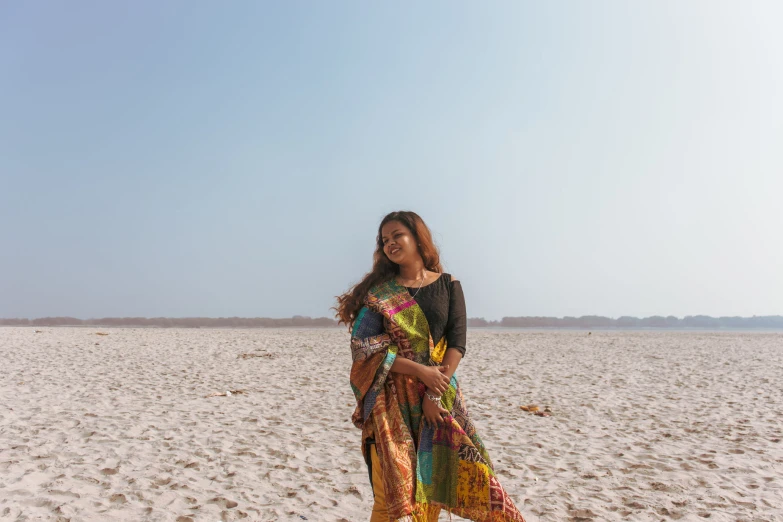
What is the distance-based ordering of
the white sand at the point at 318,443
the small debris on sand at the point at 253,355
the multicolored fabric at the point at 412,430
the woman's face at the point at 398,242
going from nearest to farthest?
1. the multicolored fabric at the point at 412,430
2. the woman's face at the point at 398,242
3. the white sand at the point at 318,443
4. the small debris on sand at the point at 253,355

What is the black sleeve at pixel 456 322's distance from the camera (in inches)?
100

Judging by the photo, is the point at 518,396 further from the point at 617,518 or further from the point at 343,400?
the point at 617,518

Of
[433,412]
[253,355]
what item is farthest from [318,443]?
[253,355]

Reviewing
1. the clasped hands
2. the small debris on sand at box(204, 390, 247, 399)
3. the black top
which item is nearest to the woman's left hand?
the clasped hands

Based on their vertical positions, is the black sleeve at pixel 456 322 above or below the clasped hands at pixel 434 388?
above

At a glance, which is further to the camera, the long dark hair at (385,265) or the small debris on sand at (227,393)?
the small debris on sand at (227,393)

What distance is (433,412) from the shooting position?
2.40 meters

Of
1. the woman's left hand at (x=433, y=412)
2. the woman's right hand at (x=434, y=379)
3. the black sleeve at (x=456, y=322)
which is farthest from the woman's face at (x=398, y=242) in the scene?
the woman's left hand at (x=433, y=412)

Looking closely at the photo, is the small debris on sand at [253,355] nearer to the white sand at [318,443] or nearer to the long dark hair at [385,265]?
the white sand at [318,443]

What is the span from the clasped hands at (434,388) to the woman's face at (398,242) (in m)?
0.52

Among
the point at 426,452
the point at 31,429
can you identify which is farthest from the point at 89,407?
the point at 426,452

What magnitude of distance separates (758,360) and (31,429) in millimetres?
18951

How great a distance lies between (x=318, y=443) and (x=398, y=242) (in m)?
4.92

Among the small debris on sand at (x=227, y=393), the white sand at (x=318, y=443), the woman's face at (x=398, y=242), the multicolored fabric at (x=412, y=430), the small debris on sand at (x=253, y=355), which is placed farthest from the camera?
the small debris on sand at (x=253, y=355)
